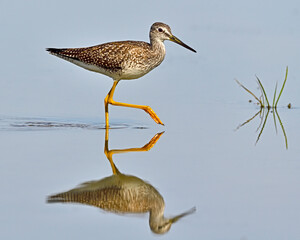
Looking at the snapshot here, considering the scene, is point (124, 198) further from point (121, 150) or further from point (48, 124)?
point (48, 124)

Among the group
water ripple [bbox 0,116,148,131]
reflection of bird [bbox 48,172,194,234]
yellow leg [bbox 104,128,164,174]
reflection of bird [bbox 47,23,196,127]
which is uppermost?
reflection of bird [bbox 47,23,196,127]

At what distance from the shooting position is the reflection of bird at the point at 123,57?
38.6 feet

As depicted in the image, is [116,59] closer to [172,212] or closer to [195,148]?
[195,148]

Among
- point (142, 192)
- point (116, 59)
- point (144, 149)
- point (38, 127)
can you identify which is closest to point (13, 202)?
point (142, 192)

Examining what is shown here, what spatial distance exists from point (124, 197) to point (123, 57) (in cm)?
489

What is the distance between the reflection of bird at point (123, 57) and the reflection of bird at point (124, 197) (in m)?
3.80

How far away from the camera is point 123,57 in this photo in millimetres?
11766

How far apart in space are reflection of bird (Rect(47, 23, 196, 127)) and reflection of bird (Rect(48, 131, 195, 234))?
3.80m

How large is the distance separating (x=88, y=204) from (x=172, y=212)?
34.1 inches

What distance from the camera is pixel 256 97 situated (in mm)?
12492

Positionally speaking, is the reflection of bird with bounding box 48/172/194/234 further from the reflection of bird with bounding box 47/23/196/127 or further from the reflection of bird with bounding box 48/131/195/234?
the reflection of bird with bounding box 47/23/196/127

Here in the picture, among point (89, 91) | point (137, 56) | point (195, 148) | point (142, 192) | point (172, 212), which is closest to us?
point (172, 212)

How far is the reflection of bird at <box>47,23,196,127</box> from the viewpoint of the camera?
38.6 feet

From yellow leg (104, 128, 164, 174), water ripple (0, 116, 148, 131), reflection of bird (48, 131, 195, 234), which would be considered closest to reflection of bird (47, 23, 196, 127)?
water ripple (0, 116, 148, 131)
